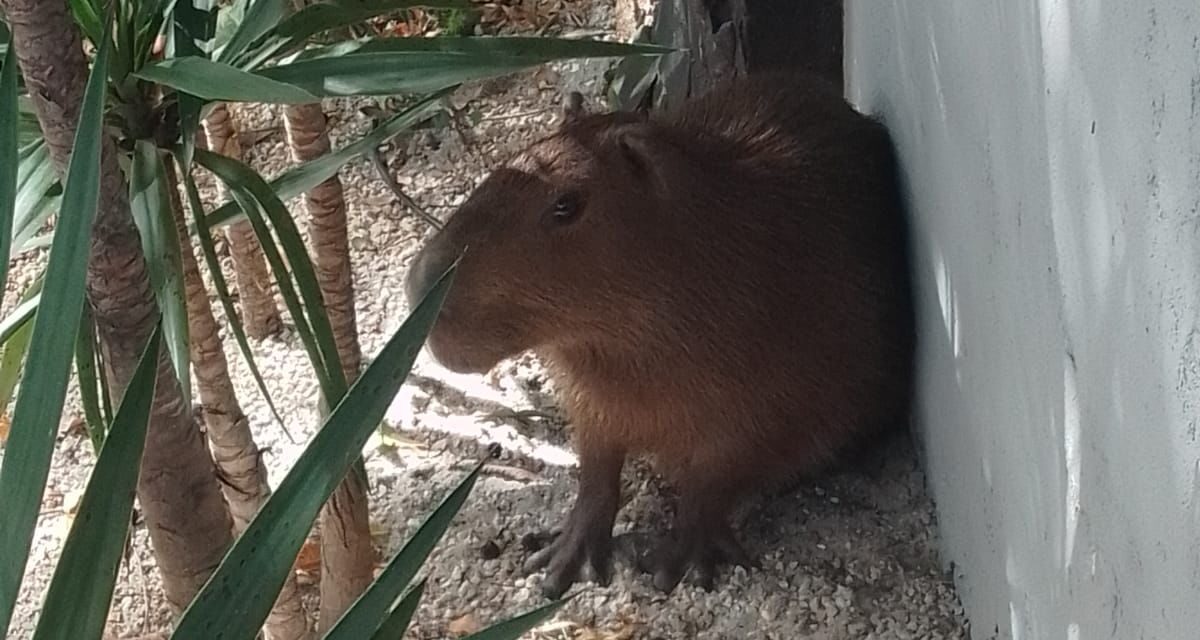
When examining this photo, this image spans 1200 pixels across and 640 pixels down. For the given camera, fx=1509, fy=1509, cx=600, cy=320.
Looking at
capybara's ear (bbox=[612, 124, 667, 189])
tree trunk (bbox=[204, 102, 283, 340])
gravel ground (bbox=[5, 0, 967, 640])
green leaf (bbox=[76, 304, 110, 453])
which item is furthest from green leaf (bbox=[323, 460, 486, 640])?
tree trunk (bbox=[204, 102, 283, 340])

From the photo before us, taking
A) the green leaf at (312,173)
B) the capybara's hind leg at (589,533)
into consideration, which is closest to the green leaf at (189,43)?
the green leaf at (312,173)

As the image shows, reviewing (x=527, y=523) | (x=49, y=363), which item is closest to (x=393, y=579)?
(x=49, y=363)

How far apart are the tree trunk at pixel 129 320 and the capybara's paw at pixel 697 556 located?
0.84 metres

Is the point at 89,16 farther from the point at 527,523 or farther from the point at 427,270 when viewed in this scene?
the point at 527,523

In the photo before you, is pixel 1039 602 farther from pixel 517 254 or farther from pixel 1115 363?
pixel 517 254

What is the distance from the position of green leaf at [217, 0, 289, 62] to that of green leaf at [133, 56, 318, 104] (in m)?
0.27

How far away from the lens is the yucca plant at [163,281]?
137 cm

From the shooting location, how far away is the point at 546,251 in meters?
2.20

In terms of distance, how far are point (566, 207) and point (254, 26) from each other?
20.3 inches

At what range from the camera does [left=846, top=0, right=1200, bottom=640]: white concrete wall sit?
120cm

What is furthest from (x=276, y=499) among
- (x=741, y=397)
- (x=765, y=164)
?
(x=765, y=164)

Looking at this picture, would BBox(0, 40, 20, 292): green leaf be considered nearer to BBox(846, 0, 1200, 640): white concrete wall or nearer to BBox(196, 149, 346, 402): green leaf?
BBox(196, 149, 346, 402): green leaf

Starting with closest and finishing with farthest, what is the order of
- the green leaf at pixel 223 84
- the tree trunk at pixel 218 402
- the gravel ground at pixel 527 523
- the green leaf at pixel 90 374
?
the green leaf at pixel 223 84 < the green leaf at pixel 90 374 < the tree trunk at pixel 218 402 < the gravel ground at pixel 527 523

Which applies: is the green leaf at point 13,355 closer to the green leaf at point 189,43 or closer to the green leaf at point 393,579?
the green leaf at point 189,43
